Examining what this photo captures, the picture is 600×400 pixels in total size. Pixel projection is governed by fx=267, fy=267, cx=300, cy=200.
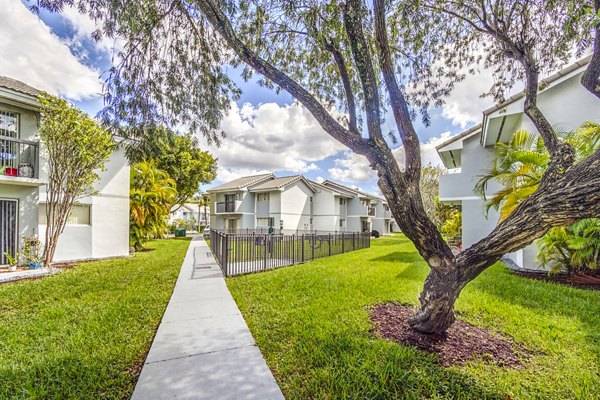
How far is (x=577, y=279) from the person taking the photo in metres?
7.47

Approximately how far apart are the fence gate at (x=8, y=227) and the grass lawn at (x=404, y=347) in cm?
857

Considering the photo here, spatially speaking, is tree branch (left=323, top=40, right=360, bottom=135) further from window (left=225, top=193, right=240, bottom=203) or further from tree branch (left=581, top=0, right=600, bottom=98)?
window (left=225, top=193, right=240, bottom=203)

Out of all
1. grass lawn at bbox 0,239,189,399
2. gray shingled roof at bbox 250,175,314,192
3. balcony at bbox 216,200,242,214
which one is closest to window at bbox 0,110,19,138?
grass lawn at bbox 0,239,189,399

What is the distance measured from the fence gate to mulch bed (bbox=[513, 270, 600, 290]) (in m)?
17.2

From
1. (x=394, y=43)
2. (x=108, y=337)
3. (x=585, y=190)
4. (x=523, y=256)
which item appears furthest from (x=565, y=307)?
(x=108, y=337)

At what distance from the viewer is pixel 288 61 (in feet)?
21.3

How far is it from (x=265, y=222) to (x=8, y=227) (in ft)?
67.7

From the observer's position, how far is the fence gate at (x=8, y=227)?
9.28 meters

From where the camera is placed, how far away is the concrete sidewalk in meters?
2.86

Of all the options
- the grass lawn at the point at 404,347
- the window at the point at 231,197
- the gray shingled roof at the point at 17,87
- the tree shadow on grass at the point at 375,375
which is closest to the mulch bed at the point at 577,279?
the grass lawn at the point at 404,347

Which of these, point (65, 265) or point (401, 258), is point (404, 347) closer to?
point (401, 258)

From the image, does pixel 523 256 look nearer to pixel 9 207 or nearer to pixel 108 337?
pixel 108 337

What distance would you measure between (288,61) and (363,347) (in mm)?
6206

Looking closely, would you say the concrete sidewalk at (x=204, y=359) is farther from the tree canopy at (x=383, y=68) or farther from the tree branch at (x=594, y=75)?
the tree branch at (x=594, y=75)
